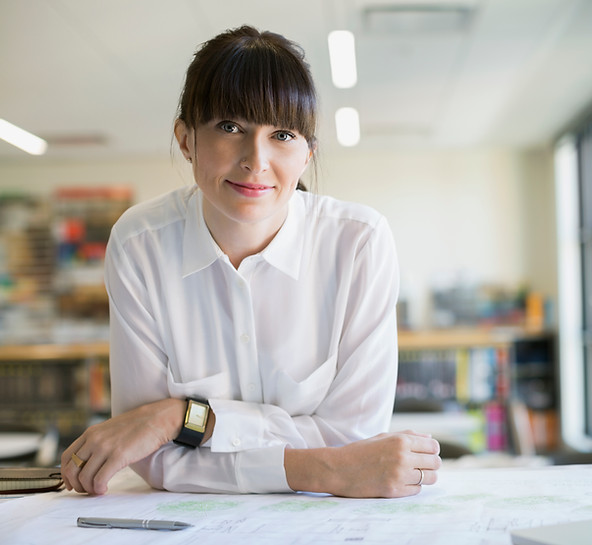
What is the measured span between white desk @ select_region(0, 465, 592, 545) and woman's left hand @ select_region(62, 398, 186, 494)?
0.03m

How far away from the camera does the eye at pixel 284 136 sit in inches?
45.3

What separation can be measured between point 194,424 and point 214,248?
298 mm

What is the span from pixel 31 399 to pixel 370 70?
12.7 feet

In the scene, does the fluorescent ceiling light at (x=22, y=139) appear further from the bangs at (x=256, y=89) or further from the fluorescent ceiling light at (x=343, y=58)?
the bangs at (x=256, y=89)

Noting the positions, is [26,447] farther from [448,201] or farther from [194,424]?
[448,201]

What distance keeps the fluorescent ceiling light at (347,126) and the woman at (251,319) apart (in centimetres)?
418

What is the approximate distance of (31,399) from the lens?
607 centimetres

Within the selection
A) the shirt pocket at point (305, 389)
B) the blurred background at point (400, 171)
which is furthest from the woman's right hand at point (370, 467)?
the blurred background at point (400, 171)

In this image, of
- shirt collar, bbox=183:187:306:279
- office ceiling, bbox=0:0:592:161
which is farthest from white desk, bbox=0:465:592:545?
office ceiling, bbox=0:0:592:161

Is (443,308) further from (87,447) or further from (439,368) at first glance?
(87,447)

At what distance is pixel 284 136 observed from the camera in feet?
3.80

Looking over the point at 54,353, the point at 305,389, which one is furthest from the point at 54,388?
the point at 305,389

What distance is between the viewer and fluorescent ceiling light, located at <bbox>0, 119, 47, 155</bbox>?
5523mm

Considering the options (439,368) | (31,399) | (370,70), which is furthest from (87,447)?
(31,399)
